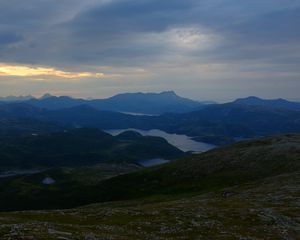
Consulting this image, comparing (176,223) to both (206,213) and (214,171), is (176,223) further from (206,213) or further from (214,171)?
(214,171)

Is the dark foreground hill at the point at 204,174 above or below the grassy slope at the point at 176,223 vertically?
below

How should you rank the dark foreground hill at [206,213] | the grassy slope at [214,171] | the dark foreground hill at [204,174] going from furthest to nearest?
the grassy slope at [214,171] → the dark foreground hill at [204,174] → the dark foreground hill at [206,213]

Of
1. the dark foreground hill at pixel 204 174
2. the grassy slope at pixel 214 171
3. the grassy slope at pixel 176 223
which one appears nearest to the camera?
the grassy slope at pixel 176 223

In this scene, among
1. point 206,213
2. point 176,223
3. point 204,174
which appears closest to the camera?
point 176,223

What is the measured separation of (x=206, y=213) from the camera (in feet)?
218

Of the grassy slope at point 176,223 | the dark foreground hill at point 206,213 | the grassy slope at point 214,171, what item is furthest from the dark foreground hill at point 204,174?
the grassy slope at point 176,223

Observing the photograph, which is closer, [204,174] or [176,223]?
[176,223]

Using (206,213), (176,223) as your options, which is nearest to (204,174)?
(206,213)

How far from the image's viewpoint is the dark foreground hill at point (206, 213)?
166 ft

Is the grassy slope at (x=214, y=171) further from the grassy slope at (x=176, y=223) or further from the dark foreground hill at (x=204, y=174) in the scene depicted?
the grassy slope at (x=176, y=223)

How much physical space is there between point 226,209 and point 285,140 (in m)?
108

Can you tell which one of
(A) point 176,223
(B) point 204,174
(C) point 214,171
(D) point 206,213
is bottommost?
(B) point 204,174

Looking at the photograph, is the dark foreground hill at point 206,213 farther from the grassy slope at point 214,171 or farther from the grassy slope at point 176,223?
the grassy slope at point 214,171

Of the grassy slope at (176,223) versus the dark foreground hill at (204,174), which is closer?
the grassy slope at (176,223)
